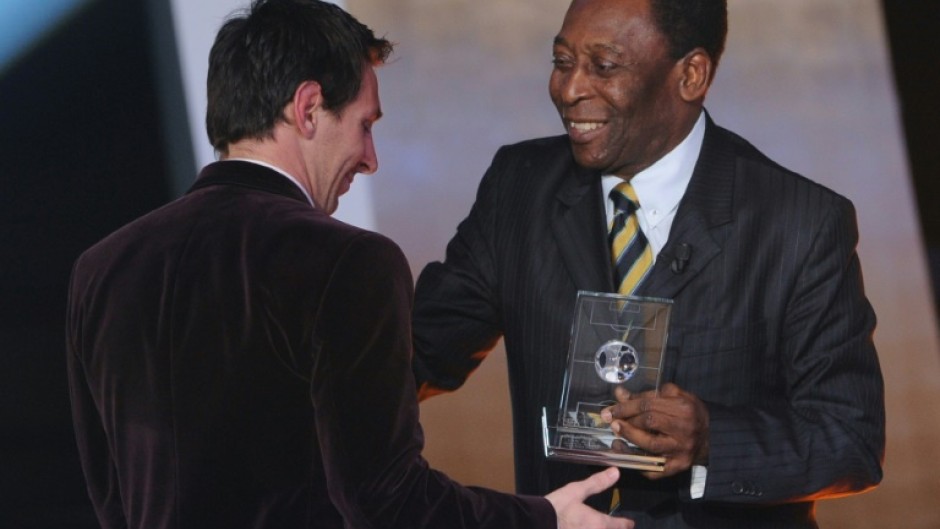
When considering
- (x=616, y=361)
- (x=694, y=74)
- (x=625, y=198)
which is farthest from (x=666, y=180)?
(x=616, y=361)

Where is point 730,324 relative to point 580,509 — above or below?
above

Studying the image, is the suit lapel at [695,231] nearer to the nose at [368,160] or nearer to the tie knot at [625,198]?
the tie knot at [625,198]

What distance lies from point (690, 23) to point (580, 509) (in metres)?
0.83

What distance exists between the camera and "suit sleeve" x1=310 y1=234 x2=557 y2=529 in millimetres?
1677

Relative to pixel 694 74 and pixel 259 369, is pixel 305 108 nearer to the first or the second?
pixel 259 369

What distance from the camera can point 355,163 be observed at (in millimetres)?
1949

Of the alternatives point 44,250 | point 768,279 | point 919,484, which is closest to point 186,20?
point 44,250

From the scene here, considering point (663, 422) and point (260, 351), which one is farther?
point (663, 422)

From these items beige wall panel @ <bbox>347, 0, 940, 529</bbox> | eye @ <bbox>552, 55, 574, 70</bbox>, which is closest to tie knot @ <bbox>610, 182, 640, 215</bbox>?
eye @ <bbox>552, 55, 574, 70</bbox>

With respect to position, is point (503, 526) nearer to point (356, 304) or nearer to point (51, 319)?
→ point (356, 304)

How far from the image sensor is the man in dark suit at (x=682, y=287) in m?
2.04

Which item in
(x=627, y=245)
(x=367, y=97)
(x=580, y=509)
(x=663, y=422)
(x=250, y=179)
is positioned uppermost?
(x=367, y=97)

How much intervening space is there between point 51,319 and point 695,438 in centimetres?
211

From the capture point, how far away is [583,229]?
7.24ft
